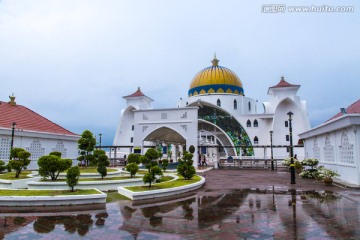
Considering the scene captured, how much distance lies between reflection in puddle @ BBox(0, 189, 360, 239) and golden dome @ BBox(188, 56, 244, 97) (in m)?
32.8

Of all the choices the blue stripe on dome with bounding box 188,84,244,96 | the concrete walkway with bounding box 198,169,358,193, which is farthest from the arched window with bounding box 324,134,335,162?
the blue stripe on dome with bounding box 188,84,244,96

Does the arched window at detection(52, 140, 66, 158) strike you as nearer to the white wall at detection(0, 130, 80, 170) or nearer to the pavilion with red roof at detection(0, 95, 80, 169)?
the pavilion with red roof at detection(0, 95, 80, 169)

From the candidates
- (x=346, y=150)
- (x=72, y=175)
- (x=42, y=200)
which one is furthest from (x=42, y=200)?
(x=346, y=150)

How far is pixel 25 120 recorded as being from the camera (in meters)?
21.4

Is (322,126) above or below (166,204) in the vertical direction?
above

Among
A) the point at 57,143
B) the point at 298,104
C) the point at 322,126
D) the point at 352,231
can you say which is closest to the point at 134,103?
the point at 57,143

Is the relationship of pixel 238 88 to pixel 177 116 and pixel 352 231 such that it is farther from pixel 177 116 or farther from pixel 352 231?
pixel 352 231

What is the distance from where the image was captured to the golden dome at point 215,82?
4153 centimetres

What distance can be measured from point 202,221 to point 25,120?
19503mm

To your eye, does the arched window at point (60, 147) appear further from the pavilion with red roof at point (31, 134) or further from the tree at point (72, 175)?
the tree at point (72, 175)

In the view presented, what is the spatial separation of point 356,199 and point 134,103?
36.6 m

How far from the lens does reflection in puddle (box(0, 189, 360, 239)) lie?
579 centimetres

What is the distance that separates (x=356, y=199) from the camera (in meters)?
9.66

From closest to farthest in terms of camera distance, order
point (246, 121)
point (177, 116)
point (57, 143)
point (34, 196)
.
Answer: point (34, 196) < point (57, 143) < point (177, 116) < point (246, 121)
